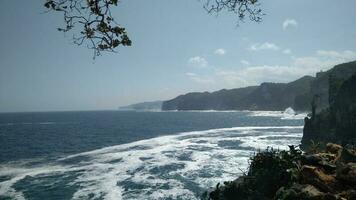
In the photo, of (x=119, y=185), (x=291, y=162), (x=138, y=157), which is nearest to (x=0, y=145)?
(x=138, y=157)

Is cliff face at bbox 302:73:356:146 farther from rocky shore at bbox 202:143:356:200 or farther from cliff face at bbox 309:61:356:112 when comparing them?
cliff face at bbox 309:61:356:112

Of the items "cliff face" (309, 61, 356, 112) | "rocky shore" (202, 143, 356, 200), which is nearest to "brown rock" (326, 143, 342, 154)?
"rocky shore" (202, 143, 356, 200)

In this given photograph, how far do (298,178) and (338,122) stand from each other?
5268 centimetres

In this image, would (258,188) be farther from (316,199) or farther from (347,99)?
(347,99)

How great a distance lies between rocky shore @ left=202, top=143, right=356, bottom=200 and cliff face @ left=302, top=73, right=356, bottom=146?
44.2 meters

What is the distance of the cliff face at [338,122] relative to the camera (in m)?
57.2

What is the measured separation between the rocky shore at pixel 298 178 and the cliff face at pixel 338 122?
4418 centimetres

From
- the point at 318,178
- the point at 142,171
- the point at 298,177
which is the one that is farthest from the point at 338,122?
the point at 318,178

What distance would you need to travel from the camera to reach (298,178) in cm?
1408

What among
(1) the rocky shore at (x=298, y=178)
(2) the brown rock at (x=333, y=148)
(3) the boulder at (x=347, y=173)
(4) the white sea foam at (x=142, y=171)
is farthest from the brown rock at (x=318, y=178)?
(4) the white sea foam at (x=142, y=171)

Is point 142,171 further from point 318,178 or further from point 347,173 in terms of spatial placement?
point 347,173

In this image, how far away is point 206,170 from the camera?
45969 mm

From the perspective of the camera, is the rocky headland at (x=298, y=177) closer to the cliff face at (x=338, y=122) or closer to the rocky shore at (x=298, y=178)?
the rocky shore at (x=298, y=178)

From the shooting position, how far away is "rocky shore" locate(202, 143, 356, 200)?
12.7m
